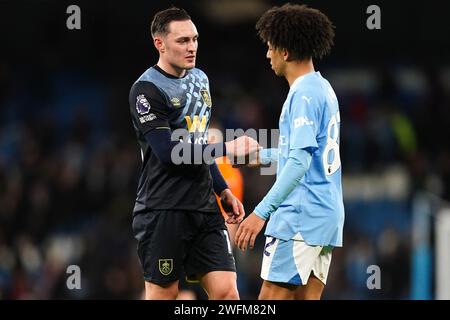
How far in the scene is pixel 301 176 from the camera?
4797 mm

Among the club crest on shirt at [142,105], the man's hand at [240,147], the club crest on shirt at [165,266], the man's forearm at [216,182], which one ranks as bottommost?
the club crest on shirt at [165,266]

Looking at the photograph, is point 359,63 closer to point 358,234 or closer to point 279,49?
point 358,234

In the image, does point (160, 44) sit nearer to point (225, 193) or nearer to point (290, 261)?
point (225, 193)

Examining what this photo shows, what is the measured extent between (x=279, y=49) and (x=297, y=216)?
0.93 metres

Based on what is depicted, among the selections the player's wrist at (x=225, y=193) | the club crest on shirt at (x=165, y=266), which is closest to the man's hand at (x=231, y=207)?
the player's wrist at (x=225, y=193)

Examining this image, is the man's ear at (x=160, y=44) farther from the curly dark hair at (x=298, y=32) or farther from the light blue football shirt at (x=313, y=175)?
the light blue football shirt at (x=313, y=175)

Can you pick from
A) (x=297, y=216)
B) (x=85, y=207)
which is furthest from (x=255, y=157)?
(x=85, y=207)

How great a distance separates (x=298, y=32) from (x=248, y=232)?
3.72ft

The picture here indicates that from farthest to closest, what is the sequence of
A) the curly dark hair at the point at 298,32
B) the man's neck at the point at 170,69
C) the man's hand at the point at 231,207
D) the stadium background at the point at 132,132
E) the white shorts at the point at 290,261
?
the stadium background at the point at 132,132 < the man's hand at the point at 231,207 < the man's neck at the point at 170,69 < the curly dark hair at the point at 298,32 < the white shorts at the point at 290,261

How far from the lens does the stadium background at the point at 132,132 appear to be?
460 inches

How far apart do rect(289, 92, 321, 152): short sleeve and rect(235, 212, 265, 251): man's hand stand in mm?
431

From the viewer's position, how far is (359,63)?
1376 cm

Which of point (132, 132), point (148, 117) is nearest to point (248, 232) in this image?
point (148, 117)

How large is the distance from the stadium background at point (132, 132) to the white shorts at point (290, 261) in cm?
596
